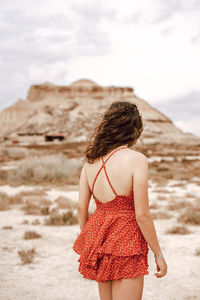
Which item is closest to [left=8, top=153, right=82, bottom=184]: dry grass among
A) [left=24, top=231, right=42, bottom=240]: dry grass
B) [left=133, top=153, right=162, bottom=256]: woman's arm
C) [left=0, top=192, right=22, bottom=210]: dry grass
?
[left=0, top=192, right=22, bottom=210]: dry grass

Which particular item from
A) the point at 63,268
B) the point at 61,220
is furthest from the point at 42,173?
the point at 63,268

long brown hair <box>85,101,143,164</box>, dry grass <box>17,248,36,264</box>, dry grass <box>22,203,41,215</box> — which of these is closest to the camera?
long brown hair <box>85,101,143,164</box>

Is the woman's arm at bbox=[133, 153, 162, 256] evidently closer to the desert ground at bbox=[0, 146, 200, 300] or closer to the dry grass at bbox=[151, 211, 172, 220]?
the desert ground at bbox=[0, 146, 200, 300]

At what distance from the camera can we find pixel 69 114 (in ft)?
370

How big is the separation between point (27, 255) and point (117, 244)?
388 centimetres

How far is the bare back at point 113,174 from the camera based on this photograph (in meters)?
2.10

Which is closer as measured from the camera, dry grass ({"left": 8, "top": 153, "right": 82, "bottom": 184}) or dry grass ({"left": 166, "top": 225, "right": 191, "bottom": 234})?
dry grass ({"left": 166, "top": 225, "right": 191, "bottom": 234})

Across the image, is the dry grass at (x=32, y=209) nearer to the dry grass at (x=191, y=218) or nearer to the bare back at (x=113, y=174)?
the dry grass at (x=191, y=218)

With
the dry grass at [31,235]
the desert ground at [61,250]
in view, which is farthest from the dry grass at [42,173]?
the dry grass at [31,235]

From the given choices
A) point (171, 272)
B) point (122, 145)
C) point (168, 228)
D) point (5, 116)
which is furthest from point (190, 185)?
point (5, 116)

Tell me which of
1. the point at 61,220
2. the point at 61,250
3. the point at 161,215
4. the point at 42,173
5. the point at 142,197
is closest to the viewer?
the point at 142,197

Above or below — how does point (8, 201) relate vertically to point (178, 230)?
below

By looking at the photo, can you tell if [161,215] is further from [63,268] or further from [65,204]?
[63,268]

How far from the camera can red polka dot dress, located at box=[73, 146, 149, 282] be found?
2.12 metres
